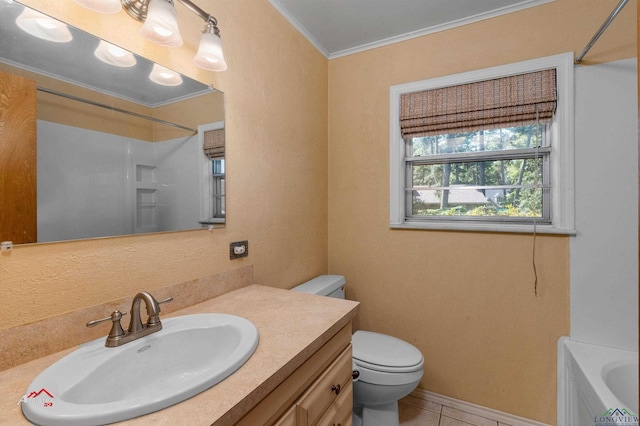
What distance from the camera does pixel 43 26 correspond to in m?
0.77

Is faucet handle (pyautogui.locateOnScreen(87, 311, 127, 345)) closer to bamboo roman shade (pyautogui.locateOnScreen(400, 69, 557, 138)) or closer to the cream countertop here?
the cream countertop

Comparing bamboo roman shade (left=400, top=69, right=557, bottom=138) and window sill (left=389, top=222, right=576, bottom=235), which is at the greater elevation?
bamboo roman shade (left=400, top=69, right=557, bottom=138)

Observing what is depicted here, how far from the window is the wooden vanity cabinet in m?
1.09

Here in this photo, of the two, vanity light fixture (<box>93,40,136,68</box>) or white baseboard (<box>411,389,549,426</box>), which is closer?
vanity light fixture (<box>93,40,136,68</box>)

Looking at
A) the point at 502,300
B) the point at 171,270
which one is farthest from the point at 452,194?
the point at 171,270

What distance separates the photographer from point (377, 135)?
197 cm

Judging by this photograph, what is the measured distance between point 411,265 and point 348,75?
4.71 ft

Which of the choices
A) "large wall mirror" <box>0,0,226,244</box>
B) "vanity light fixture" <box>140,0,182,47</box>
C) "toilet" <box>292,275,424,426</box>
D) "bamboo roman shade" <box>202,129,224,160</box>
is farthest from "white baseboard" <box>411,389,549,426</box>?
"vanity light fixture" <box>140,0,182,47</box>

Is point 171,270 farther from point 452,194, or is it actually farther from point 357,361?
point 452,194

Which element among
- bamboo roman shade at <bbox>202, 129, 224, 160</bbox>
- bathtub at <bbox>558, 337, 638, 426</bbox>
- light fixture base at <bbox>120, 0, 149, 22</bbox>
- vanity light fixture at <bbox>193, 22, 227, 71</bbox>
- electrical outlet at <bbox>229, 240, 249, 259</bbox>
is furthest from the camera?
electrical outlet at <bbox>229, 240, 249, 259</bbox>

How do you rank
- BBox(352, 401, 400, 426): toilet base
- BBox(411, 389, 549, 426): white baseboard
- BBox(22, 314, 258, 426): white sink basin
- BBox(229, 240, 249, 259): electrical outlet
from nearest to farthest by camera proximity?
BBox(22, 314, 258, 426): white sink basin
BBox(229, 240, 249, 259): electrical outlet
BBox(352, 401, 400, 426): toilet base
BBox(411, 389, 549, 426): white baseboard

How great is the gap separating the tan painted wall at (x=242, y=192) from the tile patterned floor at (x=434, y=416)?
1.02m

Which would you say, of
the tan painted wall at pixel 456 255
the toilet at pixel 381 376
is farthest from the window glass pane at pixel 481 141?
the toilet at pixel 381 376

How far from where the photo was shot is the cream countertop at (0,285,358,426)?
0.52 meters
